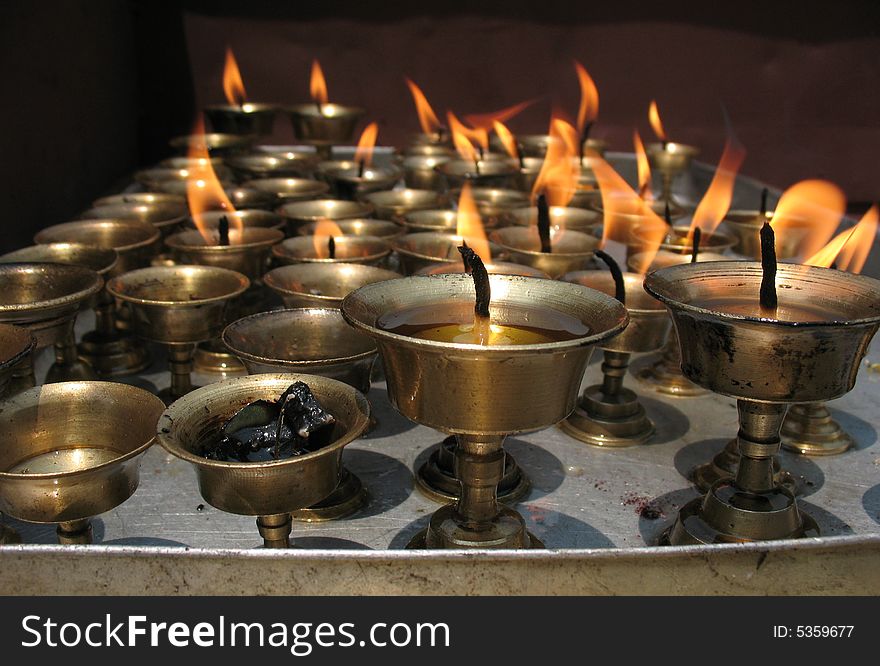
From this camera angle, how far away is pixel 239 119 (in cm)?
615

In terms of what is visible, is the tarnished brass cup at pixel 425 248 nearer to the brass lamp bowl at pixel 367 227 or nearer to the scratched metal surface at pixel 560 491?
the brass lamp bowl at pixel 367 227

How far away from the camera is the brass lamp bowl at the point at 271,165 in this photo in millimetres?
5375

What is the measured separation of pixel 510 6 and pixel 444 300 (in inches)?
247

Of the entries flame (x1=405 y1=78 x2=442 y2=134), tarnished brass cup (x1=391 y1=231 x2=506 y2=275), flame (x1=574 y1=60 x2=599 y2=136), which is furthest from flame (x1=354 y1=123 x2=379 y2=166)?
tarnished brass cup (x1=391 y1=231 x2=506 y2=275)

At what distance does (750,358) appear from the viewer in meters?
2.02

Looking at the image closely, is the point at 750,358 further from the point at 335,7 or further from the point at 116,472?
the point at 335,7

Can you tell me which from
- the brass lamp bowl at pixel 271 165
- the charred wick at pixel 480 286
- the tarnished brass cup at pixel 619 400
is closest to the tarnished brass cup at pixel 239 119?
the brass lamp bowl at pixel 271 165

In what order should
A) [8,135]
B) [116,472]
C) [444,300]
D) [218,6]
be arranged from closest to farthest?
[116,472] < [444,300] < [8,135] < [218,6]

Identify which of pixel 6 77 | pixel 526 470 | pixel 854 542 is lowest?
pixel 526 470

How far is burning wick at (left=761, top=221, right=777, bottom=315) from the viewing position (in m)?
2.06

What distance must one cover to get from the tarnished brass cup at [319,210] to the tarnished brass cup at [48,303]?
1.41 m

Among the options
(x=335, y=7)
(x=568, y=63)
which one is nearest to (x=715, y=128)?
(x=568, y=63)

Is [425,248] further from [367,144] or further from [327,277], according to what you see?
[367,144]

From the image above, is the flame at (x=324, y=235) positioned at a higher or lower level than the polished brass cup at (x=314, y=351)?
higher
